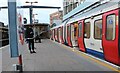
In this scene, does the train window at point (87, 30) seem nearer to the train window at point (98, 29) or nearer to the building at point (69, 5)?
the train window at point (98, 29)

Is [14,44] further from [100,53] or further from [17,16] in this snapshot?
[100,53]

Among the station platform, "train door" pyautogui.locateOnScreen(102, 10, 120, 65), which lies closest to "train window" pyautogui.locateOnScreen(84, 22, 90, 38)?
the station platform

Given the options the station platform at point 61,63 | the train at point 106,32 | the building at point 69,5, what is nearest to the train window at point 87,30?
the train at point 106,32

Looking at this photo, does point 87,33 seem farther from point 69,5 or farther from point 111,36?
point 69,5

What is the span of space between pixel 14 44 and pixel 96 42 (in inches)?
231

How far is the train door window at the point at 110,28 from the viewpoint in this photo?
9.46 m

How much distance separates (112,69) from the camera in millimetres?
8422

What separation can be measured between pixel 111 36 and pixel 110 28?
340 mm

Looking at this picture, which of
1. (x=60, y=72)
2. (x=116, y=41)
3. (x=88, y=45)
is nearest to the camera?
(x=60, y=72)

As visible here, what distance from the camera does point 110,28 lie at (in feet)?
32.2

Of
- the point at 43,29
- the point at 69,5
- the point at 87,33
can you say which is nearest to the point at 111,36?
the point at 87,33

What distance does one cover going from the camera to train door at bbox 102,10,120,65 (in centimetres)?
916

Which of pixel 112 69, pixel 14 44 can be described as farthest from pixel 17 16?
pixel 112 69

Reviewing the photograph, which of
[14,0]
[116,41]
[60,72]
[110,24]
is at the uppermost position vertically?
[14,0]
